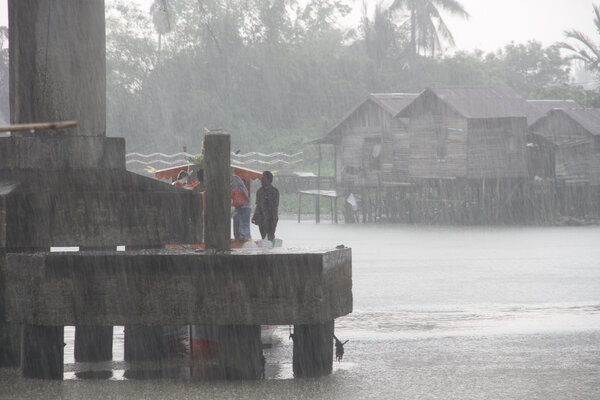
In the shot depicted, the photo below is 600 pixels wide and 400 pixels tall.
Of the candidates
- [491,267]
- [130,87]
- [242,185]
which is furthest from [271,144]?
[242,185]

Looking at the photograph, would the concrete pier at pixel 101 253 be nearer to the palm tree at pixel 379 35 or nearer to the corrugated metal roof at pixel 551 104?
the corrugated metal roof at pixel 551 104

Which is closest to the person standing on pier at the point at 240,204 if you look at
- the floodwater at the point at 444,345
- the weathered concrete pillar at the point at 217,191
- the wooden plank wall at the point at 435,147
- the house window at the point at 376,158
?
the floodwater at the point at 444,345

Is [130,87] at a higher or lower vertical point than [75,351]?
higher

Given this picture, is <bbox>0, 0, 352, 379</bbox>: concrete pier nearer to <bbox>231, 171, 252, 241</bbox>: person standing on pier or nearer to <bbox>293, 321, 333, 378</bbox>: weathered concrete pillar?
<bbox>293, 321, 333, 378</bbox>: weathered concrete pillar

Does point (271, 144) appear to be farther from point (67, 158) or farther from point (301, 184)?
point (67, 158)

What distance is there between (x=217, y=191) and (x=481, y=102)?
38299 mm

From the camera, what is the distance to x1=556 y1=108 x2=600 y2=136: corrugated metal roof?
45.3 metres

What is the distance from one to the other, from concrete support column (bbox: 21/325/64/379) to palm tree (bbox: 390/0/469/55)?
61987 mm

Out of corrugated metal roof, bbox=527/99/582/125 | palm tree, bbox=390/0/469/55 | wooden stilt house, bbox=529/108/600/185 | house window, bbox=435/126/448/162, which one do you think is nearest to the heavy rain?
house window, bbox=435/126/448/162

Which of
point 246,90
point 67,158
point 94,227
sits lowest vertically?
point 94,227

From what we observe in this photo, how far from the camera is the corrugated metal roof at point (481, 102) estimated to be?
43656 mm

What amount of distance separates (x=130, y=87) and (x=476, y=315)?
6659 centimetres

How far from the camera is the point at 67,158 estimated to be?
27.7ft

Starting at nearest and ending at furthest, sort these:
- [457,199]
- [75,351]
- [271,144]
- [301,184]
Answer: [75,351] < [457,199] < [301,184] < [271,144]
